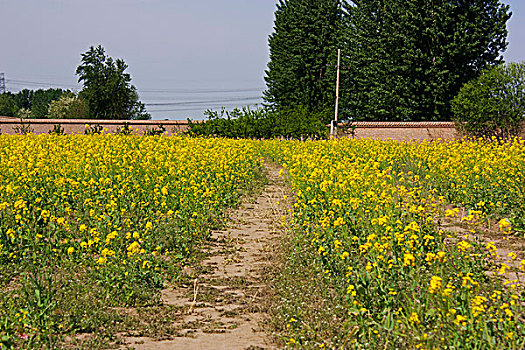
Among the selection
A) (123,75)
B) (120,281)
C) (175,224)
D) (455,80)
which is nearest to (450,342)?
(120,281)

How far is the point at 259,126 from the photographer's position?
94.9ft

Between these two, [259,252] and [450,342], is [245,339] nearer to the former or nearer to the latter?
[450,342]

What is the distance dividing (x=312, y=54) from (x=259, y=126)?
64.6 feet

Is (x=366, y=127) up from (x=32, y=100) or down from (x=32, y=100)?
down

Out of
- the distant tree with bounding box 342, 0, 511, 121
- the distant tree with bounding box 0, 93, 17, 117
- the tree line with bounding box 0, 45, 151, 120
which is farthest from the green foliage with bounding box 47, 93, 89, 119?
the distant tree with bounding box 342, 0, 511, 121

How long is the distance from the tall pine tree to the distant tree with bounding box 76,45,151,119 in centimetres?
2060

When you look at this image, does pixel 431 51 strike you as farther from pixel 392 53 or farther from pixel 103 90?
pixel 103 90

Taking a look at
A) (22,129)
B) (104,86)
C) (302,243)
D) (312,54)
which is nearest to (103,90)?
(104,86)

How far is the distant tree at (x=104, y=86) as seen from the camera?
62.1 m

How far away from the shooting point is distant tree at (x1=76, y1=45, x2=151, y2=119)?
2445 inches

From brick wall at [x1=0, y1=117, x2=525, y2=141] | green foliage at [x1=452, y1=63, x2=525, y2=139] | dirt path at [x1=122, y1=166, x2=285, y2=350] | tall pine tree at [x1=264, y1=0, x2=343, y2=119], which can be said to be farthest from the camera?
tall pine tree at [x1=264, y1=0, x2=343, y2=119]

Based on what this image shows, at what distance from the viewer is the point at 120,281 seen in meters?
5.79

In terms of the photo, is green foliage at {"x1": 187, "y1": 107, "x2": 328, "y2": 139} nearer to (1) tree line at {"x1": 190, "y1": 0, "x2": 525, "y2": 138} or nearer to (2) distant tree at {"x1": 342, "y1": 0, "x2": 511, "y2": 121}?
(1) tree line at {"x1": 190, "y1": 0, "x2": 525, "y2": 138}

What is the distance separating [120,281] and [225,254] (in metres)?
2.14
